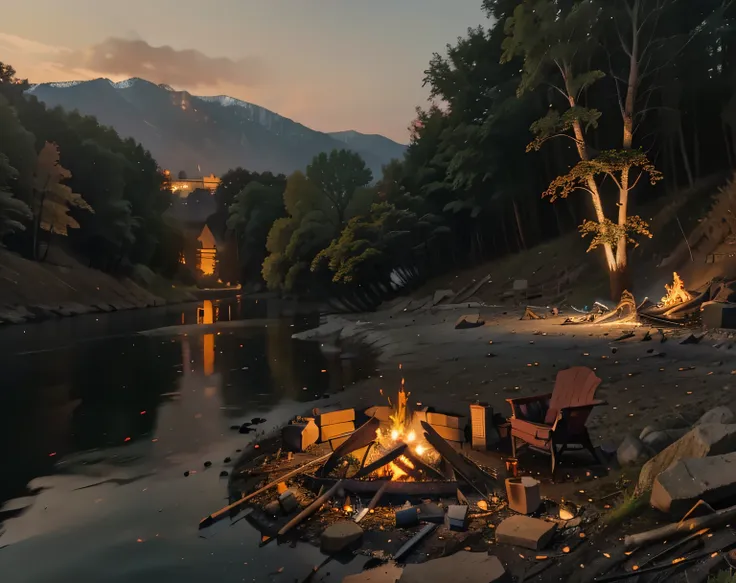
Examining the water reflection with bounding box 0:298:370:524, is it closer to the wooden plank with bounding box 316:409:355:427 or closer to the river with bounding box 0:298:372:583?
the river with bounding box 0:298:372:583

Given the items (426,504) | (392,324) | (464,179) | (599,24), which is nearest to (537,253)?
(464,179)

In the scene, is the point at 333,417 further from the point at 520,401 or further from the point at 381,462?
the point at 520,401

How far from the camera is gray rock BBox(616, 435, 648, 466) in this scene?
297 inches

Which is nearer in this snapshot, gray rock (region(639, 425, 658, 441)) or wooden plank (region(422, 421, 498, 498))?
wooden plank (region(422, 421, 498, 498))

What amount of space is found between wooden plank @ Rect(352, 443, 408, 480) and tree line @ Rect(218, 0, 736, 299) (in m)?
16.6

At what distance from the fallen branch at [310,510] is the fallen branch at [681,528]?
3.68 metres

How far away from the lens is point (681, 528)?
16.0 ft

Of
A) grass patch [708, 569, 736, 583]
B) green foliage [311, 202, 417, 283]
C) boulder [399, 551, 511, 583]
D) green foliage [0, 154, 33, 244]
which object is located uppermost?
green foliage [0, 154, 33, 244]

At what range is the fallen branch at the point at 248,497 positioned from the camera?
7.29 m

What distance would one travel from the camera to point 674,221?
26.6 metres

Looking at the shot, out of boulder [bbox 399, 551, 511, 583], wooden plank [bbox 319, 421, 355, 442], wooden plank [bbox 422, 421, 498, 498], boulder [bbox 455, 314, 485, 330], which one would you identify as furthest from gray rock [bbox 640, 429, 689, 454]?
boulder [bbox 455, 314, 485, 330]

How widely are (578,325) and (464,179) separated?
58.5 feet

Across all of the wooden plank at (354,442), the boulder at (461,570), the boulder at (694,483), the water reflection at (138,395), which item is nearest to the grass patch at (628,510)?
the boulder at (694,483)

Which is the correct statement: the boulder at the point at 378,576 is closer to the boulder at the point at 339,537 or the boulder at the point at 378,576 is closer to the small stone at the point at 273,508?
the boulder at the point at 339,537
